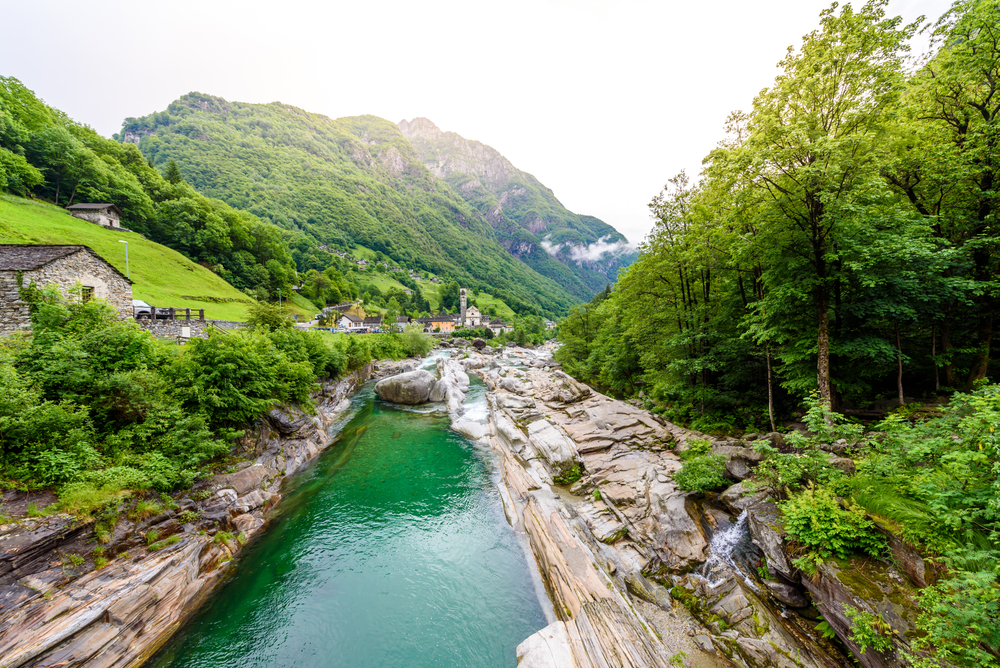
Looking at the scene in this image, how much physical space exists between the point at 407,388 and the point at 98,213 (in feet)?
151

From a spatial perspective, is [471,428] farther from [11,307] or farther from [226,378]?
[11,307]

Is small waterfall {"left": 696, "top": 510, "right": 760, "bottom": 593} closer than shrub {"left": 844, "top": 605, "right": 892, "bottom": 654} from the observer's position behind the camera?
No

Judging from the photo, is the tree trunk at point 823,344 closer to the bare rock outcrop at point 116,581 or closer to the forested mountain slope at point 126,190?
the bare rock outcrop at point 116,581

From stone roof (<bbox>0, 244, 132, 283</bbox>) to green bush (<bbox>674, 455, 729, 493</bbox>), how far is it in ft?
91.1

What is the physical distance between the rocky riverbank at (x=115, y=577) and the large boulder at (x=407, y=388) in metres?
18.2

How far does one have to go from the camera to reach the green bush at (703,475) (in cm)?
1083

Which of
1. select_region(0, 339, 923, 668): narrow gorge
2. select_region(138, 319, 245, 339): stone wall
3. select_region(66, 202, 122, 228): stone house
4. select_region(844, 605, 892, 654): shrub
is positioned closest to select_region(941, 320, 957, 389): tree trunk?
select_region(0, 339, 923, 668): narrow gorge

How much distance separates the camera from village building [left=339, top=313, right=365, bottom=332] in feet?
240

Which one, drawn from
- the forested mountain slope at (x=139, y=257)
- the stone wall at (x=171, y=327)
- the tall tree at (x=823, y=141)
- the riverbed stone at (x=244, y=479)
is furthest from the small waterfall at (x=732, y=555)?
the forested mountain slope at (x=139, y=257)

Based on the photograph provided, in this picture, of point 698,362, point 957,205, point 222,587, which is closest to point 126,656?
point 222,587

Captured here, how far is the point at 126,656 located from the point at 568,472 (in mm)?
15132

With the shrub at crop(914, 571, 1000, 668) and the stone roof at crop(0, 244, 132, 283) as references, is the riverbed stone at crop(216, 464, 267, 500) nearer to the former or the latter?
the stone roof at crop(0, 244, 132, 283)

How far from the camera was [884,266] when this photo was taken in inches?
380

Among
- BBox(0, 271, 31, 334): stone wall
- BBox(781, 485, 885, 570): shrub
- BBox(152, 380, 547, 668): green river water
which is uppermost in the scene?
BBox(0, 271, 31, 334): stone wall
